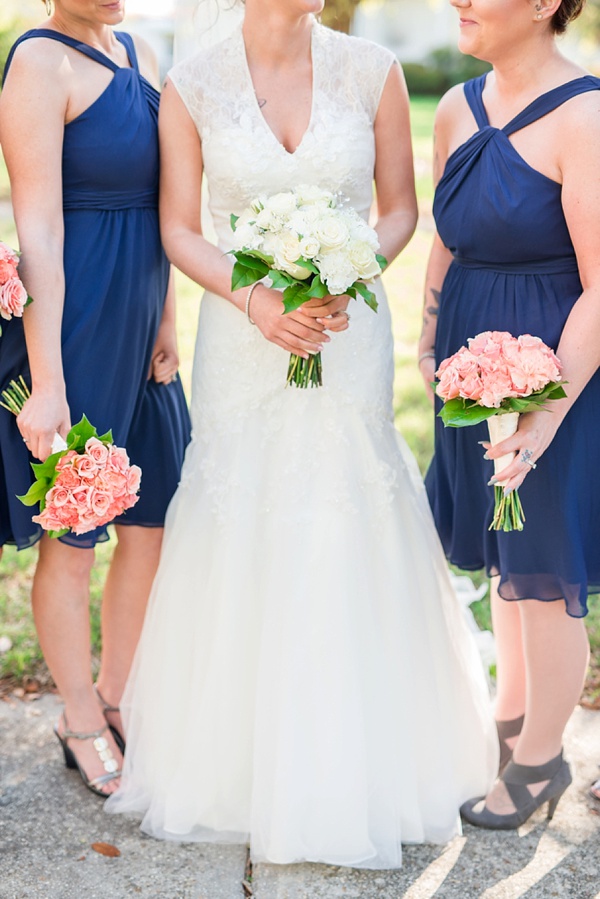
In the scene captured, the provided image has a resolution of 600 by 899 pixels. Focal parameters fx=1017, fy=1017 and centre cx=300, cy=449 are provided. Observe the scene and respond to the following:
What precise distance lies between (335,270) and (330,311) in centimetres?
22

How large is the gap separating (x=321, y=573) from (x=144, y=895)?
3.62 feet

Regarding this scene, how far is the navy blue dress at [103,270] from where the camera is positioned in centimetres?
319

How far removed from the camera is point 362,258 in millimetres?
2814

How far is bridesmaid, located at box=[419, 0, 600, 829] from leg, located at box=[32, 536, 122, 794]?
1.30 m

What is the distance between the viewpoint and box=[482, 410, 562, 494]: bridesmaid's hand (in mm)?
2844

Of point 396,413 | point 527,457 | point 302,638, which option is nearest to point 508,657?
point 302,638

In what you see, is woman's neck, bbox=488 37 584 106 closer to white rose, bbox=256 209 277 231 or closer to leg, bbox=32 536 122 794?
white rose, bbox=256 209 277 231

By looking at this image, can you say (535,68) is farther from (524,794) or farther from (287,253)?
(524,794)

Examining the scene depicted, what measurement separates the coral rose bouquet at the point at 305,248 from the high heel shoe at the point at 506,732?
1.69m

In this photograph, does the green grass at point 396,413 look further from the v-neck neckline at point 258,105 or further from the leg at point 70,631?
the v-neck neckline at point 258,105

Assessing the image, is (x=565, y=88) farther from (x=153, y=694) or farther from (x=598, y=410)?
(x=153, y=694)

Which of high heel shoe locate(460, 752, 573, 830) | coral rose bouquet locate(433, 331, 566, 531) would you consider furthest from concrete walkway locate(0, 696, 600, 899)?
coral rose bouquet locate(433, 331, 566, 531)

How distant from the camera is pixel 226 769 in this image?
3293mm

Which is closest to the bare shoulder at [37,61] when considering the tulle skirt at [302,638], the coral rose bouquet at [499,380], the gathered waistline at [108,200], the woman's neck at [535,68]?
the gathered waistline at [108,200]
